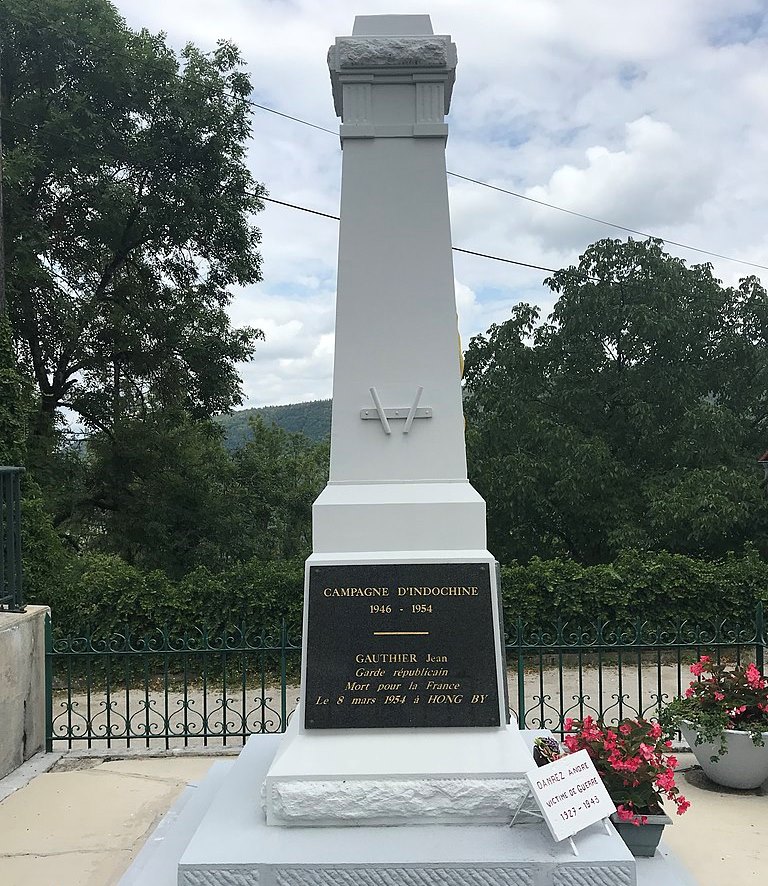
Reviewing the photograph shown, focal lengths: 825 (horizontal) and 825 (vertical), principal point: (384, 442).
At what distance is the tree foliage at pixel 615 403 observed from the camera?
15.4 metres

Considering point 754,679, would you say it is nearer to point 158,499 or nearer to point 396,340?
point 396,340

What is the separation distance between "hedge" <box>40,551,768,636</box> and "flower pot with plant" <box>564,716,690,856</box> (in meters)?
7.02

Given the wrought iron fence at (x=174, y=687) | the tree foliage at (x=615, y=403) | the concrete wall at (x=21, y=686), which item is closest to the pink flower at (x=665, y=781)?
the wrought iron fence at (x=174, y=687)

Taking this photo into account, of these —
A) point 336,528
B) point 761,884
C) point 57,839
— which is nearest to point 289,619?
point 57,839

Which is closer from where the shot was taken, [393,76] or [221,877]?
[221,877]

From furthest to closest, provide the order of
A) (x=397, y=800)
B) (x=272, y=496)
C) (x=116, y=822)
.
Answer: (x=272, y=496)
(x=116, y=822)
(x=397, y=800)

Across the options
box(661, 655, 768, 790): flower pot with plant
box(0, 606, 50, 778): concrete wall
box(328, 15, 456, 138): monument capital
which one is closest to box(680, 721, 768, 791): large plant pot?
box(661, 655, 768, 790): flower pot with plant

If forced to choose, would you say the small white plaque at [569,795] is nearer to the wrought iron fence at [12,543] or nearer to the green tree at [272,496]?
the wrought iron fence at [12,543]

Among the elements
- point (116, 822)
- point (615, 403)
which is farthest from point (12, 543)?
point (615, 403)

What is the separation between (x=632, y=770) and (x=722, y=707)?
6.25 ft

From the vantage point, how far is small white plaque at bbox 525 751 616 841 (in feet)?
12.6

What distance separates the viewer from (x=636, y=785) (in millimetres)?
4398

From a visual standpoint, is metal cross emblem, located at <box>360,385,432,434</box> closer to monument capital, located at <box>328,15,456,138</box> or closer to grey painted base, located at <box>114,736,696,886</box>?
monument capital, located at <box>328,15,456,138</box>

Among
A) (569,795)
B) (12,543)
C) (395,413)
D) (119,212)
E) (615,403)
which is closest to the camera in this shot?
(569,795)
